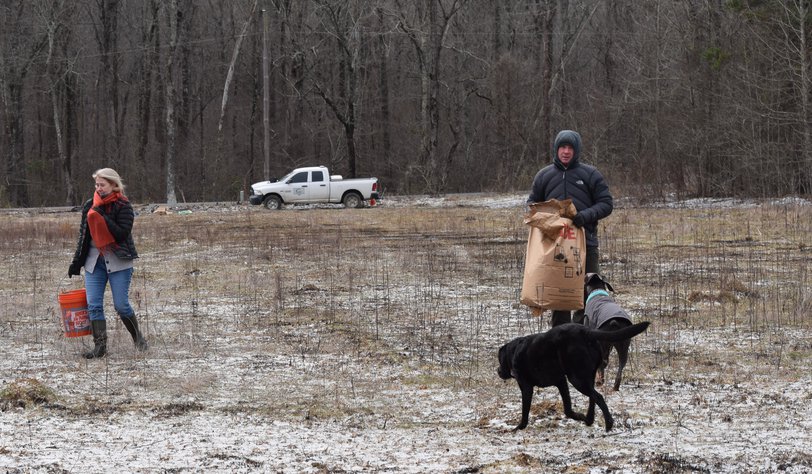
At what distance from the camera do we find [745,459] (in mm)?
5945

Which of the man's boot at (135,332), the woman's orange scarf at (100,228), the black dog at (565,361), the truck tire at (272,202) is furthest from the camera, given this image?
the truck tire at (272,202)

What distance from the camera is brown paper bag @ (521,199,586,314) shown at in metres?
7.91

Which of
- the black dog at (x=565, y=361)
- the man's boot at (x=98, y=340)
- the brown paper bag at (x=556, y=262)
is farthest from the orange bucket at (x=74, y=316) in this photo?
the black dog at (x=565, y=361)

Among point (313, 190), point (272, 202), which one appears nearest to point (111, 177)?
point (272, 202)

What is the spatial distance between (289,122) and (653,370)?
4702 centimetres

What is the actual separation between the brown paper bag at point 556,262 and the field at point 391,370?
766mm

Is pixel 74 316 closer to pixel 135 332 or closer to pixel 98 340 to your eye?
pixel 98 340

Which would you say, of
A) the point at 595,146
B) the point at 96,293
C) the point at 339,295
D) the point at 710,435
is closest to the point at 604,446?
the point at 710,435

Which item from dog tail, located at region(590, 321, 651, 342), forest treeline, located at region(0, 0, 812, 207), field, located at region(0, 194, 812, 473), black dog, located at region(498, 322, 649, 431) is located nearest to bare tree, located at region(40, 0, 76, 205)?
forest treeline, located at region(0, 0, 812, 207)

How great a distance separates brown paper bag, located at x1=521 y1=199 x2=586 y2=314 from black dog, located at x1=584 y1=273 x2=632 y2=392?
4.4 inches

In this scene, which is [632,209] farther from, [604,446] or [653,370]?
[604,446]

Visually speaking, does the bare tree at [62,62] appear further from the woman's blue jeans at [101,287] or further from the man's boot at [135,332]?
the woman's blue jeans at [101,287]

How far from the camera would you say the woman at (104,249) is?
923 centimetres

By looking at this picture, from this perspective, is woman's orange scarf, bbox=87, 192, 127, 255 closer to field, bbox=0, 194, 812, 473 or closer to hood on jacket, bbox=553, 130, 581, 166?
field, bbox=0, 194, 812, 473
